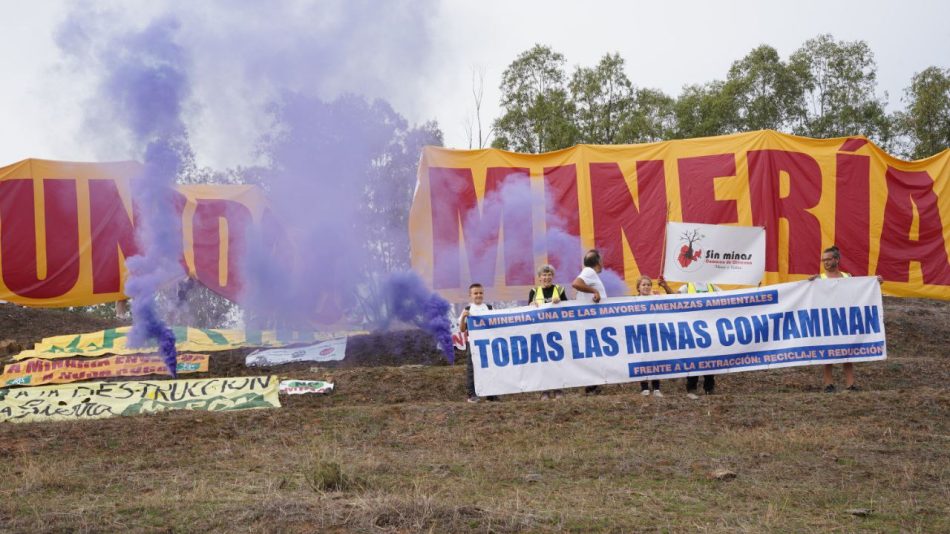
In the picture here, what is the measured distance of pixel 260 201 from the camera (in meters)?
19.8

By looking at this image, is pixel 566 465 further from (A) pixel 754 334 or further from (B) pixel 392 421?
(A) pixel 754 334

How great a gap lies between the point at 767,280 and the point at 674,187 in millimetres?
2658

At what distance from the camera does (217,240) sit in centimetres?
1952

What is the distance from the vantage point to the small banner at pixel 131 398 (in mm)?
10477

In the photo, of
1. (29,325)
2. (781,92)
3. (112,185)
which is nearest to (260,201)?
(112,185)

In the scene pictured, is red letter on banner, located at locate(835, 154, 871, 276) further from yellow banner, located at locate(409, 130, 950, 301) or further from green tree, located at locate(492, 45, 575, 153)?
green tree, located at locate(492, 45, 575, 153)

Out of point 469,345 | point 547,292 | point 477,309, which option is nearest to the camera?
point 469,345

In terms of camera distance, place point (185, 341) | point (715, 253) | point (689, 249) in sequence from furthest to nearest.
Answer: point (185, 341) < point (715, 253) < point (689, 249)

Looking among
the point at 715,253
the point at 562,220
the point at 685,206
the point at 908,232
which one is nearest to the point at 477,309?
the point at 715,253

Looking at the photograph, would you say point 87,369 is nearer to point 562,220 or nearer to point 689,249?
point 562,220

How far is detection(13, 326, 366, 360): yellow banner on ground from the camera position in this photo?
16.6 meters

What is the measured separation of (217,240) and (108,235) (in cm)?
229

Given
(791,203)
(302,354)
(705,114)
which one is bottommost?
(302,354)

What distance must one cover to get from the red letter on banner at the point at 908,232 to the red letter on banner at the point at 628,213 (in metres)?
4.63
